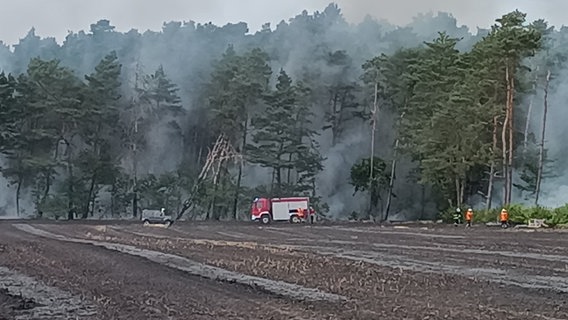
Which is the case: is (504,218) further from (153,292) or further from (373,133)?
(153,292)

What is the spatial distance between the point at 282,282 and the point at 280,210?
104 ft

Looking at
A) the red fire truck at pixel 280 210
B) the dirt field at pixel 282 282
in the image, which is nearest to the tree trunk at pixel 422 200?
the red fire truck at pixel 280 210

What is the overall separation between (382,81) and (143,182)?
15.5 metres

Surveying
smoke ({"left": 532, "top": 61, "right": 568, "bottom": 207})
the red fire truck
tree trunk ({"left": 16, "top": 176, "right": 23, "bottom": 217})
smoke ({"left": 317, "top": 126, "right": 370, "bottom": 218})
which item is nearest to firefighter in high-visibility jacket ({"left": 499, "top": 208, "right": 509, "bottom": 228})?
the red fire truck

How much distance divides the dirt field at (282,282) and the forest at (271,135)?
23501mm

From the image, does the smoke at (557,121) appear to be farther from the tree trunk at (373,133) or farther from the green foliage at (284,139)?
the green foliage at (284,139)

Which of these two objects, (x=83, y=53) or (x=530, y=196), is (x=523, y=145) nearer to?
(x=530, y=196)

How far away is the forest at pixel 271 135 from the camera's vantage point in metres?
43.7

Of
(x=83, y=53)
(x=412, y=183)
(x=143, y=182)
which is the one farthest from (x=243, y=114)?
(x=83, y=53)

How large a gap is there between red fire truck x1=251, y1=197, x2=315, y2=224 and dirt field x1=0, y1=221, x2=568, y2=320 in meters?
23.6

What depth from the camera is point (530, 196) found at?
45438 millimetres

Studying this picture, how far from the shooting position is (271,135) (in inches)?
1825

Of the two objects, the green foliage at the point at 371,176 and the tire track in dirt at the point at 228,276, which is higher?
the green foliage at the point at 371,176

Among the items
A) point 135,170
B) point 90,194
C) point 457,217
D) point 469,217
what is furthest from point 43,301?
point 135,170
